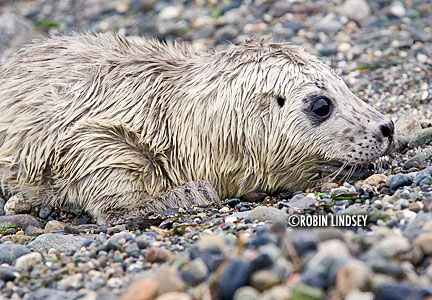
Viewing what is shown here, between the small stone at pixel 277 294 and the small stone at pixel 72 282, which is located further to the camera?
the small stone at pixel 72 282

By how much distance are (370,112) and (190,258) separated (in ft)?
9.59

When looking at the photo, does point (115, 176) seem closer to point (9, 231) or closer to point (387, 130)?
point (9, 231)

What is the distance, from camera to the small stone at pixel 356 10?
35.8 ft

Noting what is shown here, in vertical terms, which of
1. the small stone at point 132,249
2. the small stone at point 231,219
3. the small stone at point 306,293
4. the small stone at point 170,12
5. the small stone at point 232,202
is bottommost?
the small stone at point 306,293

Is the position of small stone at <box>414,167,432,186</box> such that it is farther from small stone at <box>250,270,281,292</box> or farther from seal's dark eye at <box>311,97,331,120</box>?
small stone at <box>250,270,281,292</box>

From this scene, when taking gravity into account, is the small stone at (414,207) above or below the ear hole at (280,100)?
below

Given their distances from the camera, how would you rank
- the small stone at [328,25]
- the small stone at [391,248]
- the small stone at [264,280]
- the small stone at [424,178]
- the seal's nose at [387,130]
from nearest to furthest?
the small stone at [264,280] < the small stone at [391,248] < the small stone at [424,178] < the seal's nose at [387,130] < the small stone at [328,25]

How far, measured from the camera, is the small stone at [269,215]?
15.8 ft

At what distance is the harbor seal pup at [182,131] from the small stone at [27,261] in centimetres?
169

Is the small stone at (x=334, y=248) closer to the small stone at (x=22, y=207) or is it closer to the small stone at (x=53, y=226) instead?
the small stone at (x=53, y=226)

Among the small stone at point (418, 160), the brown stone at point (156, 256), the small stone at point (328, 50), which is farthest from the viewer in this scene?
the small stone at point (328, 50)

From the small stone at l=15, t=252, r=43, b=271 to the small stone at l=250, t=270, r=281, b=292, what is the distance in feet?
5.74

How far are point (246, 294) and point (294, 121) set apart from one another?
310cm

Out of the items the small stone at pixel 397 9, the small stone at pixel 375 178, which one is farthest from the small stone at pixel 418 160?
the small stone at pixel 397 9
